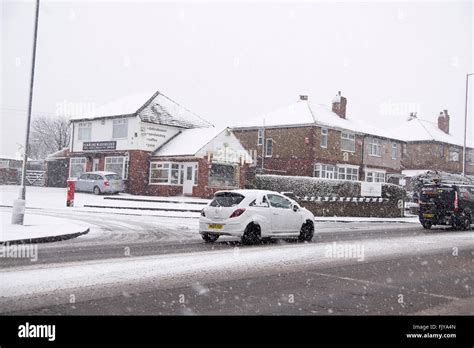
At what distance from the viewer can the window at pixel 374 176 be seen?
168ft

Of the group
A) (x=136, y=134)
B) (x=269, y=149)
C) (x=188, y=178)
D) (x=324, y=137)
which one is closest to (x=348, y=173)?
(x=324, y=137)

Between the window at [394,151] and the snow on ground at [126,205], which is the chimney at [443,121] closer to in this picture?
the window at [394,151]

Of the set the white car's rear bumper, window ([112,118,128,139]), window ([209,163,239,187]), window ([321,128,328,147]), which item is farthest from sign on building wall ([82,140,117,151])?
the white car's rear bumper

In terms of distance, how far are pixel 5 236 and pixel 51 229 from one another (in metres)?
2.39

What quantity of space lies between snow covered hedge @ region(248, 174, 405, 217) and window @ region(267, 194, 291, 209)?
1451 cm

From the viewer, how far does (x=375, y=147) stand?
170ft

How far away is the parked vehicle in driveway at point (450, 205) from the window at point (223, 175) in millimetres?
17759

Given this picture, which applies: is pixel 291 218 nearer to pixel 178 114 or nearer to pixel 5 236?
pixel 5 236

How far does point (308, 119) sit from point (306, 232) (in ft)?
97.1

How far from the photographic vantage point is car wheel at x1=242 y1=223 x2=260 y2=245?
1477cm

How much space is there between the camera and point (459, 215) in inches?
874

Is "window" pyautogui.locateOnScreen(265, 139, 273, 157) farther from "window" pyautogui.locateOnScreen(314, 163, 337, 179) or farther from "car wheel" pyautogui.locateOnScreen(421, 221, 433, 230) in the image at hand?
"car wheel" pyautogui.locateOnScreen(421, 221, 433, 230)

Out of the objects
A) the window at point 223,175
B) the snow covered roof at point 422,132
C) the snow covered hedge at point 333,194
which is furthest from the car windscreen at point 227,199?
the snow covered roof at point 422,132
